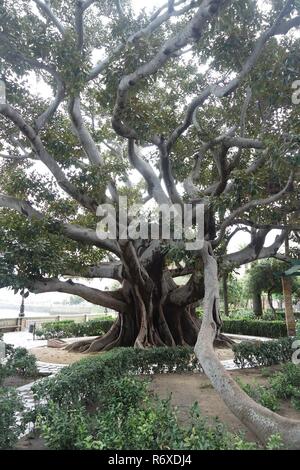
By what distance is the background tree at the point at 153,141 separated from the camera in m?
6.17

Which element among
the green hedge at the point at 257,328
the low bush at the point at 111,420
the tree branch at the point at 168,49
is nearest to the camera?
the low bush at the point at 111,420

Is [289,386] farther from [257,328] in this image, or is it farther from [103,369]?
[257,328]

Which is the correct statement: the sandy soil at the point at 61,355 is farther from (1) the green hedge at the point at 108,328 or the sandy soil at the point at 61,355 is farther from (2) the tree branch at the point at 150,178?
(2) the tree branch at the point at 150,178

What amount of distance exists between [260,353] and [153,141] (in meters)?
5.43

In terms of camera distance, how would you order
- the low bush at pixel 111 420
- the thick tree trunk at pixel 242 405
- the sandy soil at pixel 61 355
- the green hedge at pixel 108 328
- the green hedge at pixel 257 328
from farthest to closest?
1. the green hedge at pixel 108 328
2. the green hedge at pixel 257 328
3. the sandy soil at pixel 61 355
4. the thick tree trunk at pixel 242 405
5. the low bush at pixel 111 420

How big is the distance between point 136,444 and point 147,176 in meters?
6.73

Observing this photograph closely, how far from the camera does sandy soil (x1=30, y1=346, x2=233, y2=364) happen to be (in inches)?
417

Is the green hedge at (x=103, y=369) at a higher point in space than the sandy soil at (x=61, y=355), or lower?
higher

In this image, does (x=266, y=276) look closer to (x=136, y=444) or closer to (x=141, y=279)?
(x=141, y=279)

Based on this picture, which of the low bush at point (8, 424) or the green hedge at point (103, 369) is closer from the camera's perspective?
the low bush at point (8, 424)

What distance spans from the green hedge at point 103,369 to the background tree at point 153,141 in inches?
47.2

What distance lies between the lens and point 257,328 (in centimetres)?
1816

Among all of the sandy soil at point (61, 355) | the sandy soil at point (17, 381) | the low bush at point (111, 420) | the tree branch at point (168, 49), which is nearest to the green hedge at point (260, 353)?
the sandy soil at point (61, 355)

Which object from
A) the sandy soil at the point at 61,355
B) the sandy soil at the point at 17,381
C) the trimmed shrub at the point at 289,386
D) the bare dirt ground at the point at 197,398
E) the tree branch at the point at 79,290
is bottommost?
the sandy soil at the point at 17,381
